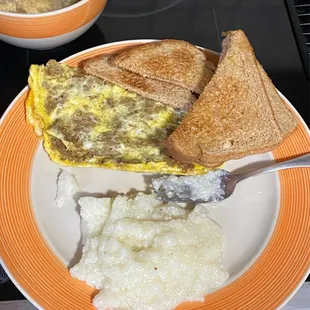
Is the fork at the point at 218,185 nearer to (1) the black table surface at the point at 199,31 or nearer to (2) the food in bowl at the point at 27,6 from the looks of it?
(1) the black table surface at the point at 199,31

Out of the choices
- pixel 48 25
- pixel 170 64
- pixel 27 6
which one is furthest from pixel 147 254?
pixel 27 6

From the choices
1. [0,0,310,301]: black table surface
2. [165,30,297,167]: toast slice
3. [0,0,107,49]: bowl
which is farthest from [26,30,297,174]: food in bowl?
[0,0,310,301]: black table surface

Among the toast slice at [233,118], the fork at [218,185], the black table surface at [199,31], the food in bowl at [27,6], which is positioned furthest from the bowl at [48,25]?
the fork at [218,185]

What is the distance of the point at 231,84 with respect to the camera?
1.51m

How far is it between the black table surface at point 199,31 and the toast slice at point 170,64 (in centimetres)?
35

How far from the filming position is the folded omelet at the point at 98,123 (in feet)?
5.01

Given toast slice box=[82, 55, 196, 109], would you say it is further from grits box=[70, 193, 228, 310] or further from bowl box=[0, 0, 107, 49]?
grits box=[70, 193, 228, 310]

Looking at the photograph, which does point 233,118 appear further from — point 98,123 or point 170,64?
point 98,123

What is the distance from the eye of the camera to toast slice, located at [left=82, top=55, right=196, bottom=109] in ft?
5.16

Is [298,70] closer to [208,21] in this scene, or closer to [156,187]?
[208,21]

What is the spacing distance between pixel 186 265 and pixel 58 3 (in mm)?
926

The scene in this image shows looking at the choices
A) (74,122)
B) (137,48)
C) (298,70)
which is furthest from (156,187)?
(298,70)

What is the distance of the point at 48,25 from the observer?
1561 millimetres

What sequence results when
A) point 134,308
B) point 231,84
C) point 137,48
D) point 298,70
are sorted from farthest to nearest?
point 298,70
point 137,48
point 231,84
point 134,308
